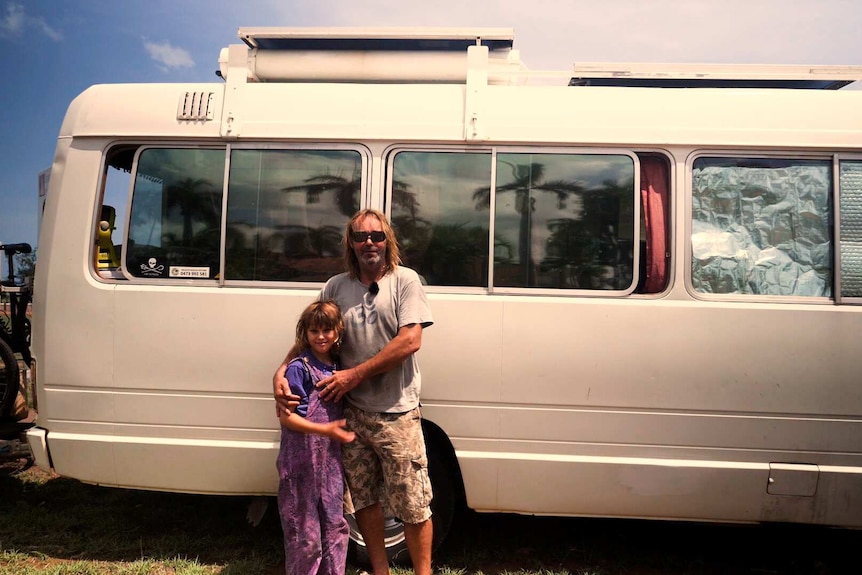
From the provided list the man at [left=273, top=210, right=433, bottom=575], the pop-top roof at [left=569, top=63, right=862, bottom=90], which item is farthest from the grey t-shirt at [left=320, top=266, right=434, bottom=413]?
the pop-top roof at [left=569, top=63, right=862, bottom=90]

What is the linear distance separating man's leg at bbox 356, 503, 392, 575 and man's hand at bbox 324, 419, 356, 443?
1.59ft

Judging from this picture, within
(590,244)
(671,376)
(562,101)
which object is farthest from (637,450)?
(562,101)

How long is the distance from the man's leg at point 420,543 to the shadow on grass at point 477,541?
0.61m

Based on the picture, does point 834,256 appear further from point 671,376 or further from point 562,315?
point 562,315

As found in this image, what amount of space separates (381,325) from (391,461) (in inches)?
26.5

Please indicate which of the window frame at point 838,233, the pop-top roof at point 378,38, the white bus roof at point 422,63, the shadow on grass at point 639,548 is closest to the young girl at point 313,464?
the shadow on grass at point 639,548

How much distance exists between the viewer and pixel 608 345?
3.37 m

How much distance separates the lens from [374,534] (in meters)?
3.10

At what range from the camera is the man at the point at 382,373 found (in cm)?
283

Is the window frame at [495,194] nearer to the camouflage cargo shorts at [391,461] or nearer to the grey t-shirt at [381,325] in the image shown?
the grey t-shirt at [381,325]

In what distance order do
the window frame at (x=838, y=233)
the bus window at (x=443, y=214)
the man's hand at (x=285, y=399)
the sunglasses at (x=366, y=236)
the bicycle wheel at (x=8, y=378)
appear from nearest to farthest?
the man's hand at (x=285, y=399), the sunglasses at (x=366, y=236), the window frame at (x=838, y=233), the bus window at (x=443, y=214), the bicycle wheel at (x=8, y=378)

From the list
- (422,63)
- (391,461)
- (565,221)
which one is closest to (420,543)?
(391,461)

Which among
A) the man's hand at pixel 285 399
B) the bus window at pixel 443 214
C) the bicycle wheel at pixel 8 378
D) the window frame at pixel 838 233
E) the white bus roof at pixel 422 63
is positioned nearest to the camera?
the man's hand at pixel 285 399

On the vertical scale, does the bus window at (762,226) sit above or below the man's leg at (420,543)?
above
